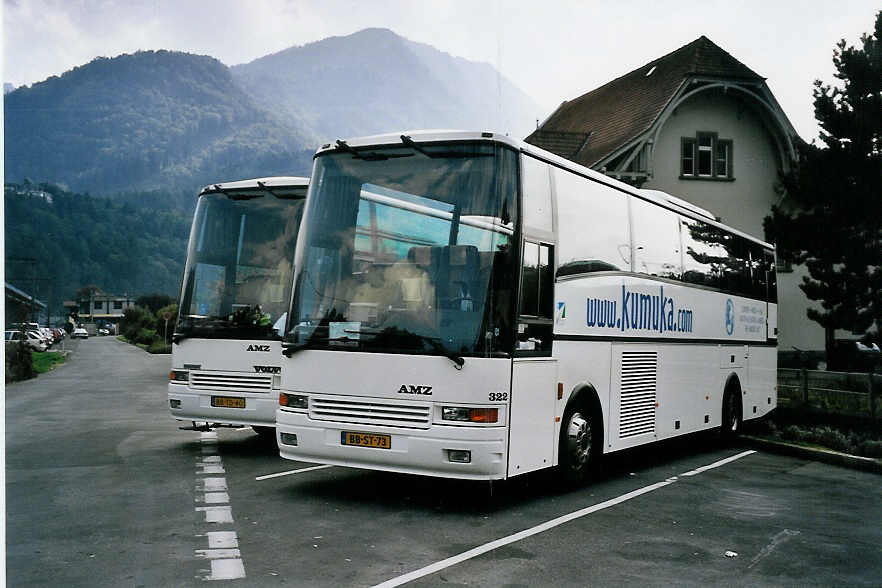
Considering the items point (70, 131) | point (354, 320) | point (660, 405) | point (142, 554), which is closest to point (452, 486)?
point (354, 320)

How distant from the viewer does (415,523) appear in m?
8.44

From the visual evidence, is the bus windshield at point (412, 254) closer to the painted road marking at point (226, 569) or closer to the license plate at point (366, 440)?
the license plate at point (366, 440)

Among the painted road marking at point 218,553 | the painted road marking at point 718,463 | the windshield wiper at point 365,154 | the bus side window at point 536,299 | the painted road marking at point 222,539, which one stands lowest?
the painted road marking at point 718,463

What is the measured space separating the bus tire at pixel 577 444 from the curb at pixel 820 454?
15.0ft

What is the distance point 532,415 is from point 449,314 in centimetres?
133

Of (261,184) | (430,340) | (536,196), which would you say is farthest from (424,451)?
(261,184)

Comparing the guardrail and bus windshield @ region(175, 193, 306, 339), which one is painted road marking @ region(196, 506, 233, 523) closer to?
bus windshield @ region(175, 193, 306, 339)

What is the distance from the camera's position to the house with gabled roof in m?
31.2

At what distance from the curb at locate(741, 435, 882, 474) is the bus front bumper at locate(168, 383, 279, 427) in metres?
7.64

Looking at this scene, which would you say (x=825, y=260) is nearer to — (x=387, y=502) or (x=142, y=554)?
(x=387, y=502)

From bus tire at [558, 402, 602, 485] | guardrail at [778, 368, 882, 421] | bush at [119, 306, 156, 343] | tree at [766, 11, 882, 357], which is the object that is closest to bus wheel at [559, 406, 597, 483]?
bus tire at [558, 402, 602, 485]

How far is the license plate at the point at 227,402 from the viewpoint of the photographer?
12.6 meters

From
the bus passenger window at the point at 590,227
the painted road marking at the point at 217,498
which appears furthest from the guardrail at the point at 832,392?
the painted road marking at the point at 217,498

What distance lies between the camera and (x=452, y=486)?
10555mm
